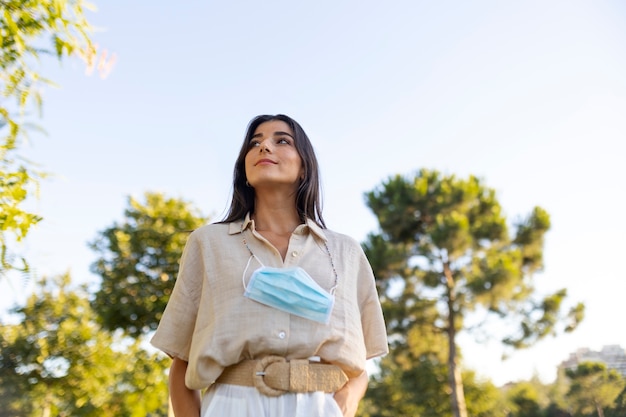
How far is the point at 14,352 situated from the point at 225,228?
2100cm

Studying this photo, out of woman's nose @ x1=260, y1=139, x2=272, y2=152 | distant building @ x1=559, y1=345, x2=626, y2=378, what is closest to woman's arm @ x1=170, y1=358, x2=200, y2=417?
woman's nose @ x1=260, y1=139, x2=272, y2=152

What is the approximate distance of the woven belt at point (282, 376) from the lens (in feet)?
5.38

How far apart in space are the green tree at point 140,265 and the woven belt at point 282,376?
15.4m

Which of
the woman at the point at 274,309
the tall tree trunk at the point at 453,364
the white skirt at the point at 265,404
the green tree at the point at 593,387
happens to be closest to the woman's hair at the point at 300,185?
the woman at the point at 274,309

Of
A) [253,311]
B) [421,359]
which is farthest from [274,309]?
[421,359]

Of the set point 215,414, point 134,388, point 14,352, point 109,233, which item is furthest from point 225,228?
point 14,352

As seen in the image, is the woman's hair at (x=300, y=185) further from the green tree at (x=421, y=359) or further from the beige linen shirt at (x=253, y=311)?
the green tree at (x=421, y=359)

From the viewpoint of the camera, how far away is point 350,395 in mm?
1802

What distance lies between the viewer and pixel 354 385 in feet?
6.07

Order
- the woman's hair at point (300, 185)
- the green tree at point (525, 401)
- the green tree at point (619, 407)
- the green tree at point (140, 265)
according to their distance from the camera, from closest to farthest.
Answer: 1. the woman's hair at point (300, 185)
2. the green tree at point (619, 407)
3. the green tree at point (140, 265)
4. the green tree at point (525, 401)

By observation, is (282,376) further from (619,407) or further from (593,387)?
(593,387)

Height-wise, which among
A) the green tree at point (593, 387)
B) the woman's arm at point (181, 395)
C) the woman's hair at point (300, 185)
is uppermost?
the green tree at point (593, 387)

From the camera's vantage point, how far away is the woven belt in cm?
164

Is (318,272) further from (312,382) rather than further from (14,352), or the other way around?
(14,352)
